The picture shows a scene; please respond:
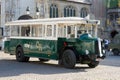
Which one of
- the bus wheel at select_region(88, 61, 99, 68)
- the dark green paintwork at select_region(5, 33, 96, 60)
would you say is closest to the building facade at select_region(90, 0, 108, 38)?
the dark green paintwork at select_region(5, 33, 96, 60)

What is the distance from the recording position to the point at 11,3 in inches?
1836

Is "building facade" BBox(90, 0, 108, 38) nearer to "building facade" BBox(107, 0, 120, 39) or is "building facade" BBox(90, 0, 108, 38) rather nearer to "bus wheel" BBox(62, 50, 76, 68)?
"building facade" BBox(107, 0, 120, 39)

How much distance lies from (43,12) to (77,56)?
29228 millimetres

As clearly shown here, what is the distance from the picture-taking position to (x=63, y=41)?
68.7ft

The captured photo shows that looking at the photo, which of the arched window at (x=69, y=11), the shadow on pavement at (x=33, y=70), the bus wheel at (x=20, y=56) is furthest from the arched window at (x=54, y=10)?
the shadow on pavement at (x=33, y=70)

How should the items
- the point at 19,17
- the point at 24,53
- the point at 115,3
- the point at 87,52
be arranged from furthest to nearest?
the point at 115,3 → the point at 19,17 → the point at 24,53 → the point at 87,52

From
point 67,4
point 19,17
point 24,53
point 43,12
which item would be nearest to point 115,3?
point 67,4

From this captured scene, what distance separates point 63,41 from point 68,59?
3.81 ft

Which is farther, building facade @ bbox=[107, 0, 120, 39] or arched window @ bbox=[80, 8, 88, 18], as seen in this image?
building facade @ bbox=[107, 0, 120, 39]

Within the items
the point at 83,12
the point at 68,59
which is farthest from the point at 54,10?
the point at 68,59

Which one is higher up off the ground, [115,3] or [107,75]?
[115,3]

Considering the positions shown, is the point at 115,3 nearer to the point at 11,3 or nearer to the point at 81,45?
the point at 11,3

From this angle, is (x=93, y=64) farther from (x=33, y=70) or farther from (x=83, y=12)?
(x=83, y=12)

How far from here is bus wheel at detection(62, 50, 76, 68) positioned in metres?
20.1
